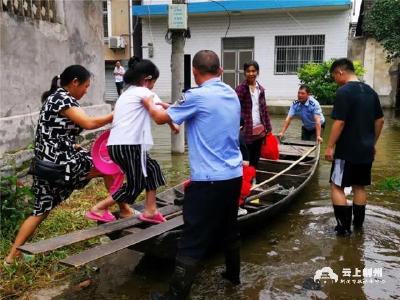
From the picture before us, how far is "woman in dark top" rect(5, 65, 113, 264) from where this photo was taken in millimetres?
4004

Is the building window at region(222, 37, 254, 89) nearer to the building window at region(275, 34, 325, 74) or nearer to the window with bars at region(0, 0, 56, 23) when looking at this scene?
the building window at region(275, 34, 325, 74)

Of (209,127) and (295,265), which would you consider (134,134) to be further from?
(295,265)

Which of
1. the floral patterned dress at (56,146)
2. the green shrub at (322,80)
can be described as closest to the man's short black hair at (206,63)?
the floral patterned dress at (56,146)

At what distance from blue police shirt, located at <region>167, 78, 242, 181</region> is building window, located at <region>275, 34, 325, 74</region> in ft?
55.6

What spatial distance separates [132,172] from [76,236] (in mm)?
734

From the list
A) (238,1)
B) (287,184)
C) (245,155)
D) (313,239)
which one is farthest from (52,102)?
(238,1)

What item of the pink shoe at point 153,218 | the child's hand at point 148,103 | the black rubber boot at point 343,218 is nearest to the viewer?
the child's hand at point 148,103

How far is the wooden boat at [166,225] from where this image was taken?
355 cm

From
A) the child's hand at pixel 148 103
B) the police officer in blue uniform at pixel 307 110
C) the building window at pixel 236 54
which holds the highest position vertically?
the building window at pixel 236 54

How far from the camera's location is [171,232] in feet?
12.9

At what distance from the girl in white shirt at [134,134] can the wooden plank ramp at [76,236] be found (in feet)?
0.70

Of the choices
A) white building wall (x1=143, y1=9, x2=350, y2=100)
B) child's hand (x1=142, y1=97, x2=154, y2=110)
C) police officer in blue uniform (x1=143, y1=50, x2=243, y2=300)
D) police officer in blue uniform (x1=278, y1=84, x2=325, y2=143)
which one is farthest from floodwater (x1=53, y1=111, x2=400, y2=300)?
white building wall (x1=143, y1=9, x2=350, y2=100)

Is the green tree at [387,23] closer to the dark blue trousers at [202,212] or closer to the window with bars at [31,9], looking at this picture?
the window with bars at [31,9]

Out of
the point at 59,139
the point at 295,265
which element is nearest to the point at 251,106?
the point at 295,265
